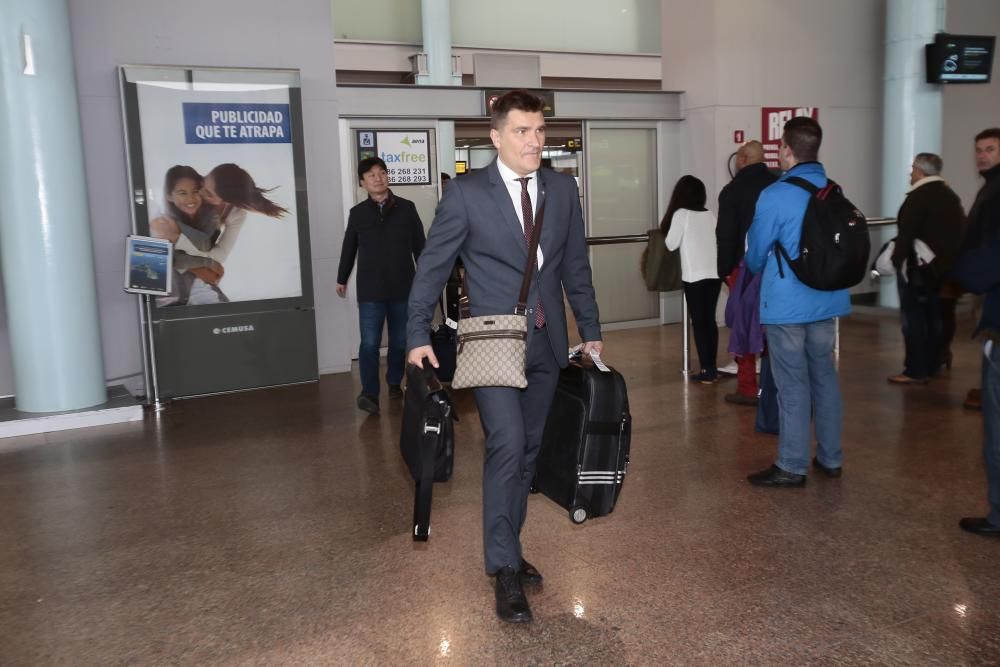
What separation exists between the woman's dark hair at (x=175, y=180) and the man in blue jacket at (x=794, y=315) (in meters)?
4.65

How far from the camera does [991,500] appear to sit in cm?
385

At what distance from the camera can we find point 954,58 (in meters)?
10.6

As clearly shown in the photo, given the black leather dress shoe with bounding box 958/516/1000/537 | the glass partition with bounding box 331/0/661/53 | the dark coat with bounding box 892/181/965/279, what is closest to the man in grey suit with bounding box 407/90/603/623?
the black leather dress shoe with bounding box 958/516/1000/537

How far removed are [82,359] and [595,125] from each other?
5.90 m

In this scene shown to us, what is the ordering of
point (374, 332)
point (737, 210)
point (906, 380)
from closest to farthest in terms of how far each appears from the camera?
point (737, 210) → point (374, 332) → point (906, 380)

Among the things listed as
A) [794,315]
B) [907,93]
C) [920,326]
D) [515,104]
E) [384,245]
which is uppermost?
[907,93]

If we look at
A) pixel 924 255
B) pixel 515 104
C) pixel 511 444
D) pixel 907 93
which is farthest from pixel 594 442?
pixel 907 93

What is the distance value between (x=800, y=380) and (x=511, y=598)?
2097 millimetres

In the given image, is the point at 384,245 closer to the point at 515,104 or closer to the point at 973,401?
the point at 515,104

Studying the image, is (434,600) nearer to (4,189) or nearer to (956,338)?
(4,189)

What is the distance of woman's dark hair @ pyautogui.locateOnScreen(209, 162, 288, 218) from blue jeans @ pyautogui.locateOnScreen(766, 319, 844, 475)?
452 cm

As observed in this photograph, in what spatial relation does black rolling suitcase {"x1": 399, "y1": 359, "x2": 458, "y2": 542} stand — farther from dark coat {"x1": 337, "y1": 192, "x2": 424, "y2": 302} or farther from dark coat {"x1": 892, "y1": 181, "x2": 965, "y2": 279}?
dark coat {"x1": 892, "y1": 181, "x2": 965, "y2": 279}

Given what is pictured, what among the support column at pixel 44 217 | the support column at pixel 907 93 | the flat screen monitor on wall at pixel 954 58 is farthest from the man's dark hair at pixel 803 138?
the flat screen monitor on wall at pixel 954 58

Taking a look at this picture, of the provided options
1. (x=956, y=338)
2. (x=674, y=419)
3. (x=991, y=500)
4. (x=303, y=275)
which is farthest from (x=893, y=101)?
(x=991, y=500)
